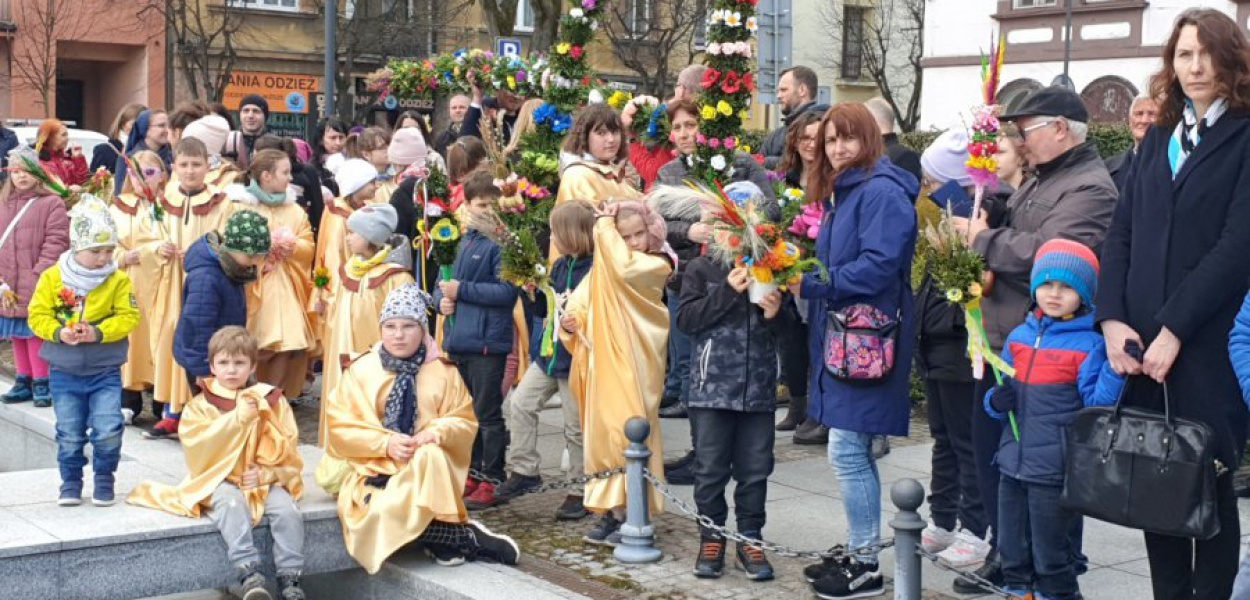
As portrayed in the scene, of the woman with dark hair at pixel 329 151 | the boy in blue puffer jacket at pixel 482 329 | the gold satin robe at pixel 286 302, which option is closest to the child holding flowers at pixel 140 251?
the gold satin robe at pixel 286 302

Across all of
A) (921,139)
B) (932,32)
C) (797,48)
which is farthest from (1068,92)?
(797,48)

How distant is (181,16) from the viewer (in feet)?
103

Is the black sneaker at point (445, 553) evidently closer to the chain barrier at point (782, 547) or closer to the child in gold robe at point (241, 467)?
the child in gold robe at point (241, 467)

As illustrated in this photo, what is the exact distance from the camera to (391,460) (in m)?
6.87

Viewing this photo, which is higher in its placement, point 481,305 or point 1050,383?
point 481,305

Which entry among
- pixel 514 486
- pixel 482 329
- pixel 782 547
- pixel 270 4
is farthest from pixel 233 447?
pixel 270 4

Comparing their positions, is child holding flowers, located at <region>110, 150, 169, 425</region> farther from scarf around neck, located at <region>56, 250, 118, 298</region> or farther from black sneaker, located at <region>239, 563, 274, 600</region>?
black sneaker, located at <region>239, 563, 274, 600</region>

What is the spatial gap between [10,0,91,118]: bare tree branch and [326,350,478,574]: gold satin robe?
2561 centimetres

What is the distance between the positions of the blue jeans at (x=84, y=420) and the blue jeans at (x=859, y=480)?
3529 mm

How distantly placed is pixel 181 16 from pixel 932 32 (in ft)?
54.1

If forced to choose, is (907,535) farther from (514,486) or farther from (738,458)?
(514,486)

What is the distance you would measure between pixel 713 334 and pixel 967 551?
1.51 metres

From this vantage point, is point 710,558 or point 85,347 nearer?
point 710,558

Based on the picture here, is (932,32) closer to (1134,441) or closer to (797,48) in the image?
(797,48)
